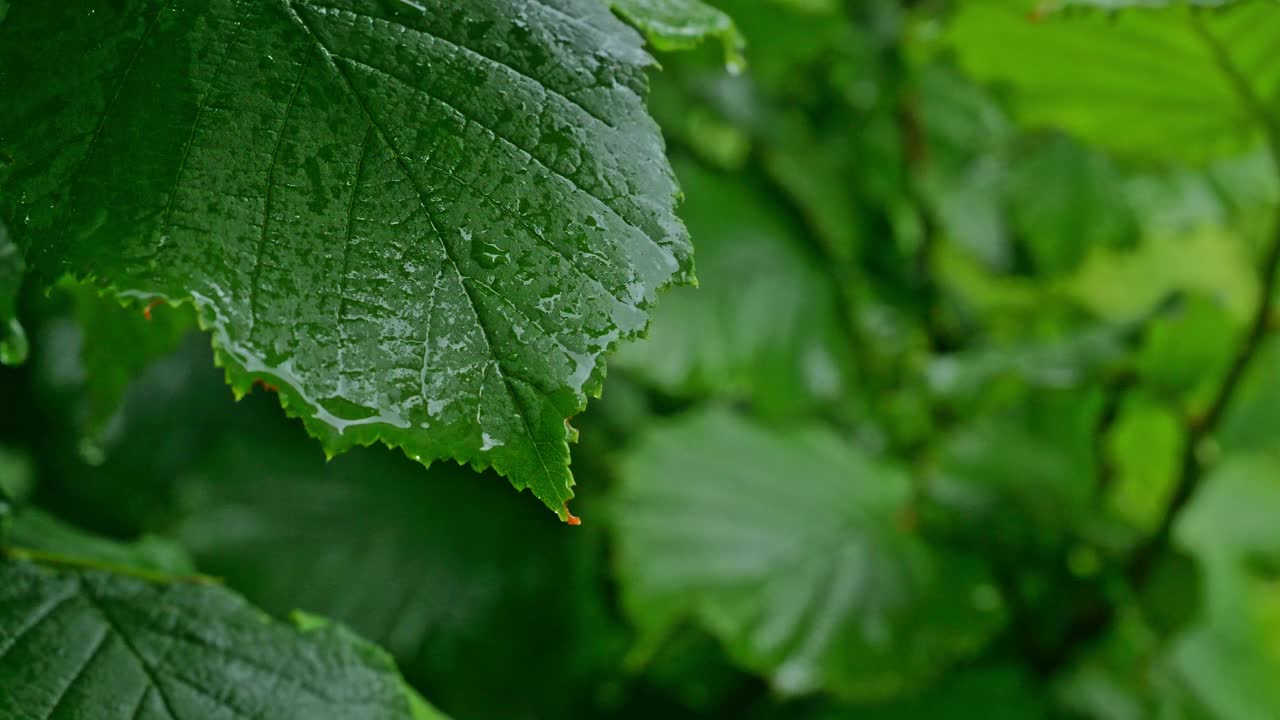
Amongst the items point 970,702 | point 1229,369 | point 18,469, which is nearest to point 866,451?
point 970,702

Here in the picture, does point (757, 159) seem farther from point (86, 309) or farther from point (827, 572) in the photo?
point (86, 309)

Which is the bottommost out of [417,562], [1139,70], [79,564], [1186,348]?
[417,562]

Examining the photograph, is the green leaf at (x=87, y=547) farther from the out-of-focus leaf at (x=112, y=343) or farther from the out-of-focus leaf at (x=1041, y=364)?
the out-of-focus leaf at (x=1041, y=364)

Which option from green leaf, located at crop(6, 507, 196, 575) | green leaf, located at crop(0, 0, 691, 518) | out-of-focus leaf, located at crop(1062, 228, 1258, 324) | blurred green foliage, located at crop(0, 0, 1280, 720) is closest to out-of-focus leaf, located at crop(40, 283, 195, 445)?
green leaf, located at crop(6, 507, 196, 575)

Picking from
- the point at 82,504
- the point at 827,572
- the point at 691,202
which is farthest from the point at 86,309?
the point at 691,202

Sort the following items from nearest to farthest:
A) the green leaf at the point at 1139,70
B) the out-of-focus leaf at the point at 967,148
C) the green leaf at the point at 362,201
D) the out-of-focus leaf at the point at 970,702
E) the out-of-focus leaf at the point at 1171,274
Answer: the green leaf at the point at 362,201 < the green leaf at the point at 1139,70 < the out-of-focus leaf at the point at 970,702 < the out-of-focus leaf at the point at 967,148 < the out-of-focus leaf at the point at 1171,274

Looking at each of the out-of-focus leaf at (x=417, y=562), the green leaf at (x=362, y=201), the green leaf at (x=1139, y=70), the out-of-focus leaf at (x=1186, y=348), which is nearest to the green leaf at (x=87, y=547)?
the green leaf at (x=362, y=201)

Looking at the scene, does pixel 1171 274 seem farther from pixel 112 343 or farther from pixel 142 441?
pixel 112 343
